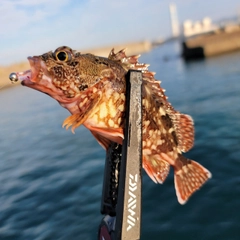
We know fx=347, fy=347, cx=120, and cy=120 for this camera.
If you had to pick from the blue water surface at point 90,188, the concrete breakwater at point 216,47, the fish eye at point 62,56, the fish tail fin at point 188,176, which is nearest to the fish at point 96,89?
the fish eye at point 62,56

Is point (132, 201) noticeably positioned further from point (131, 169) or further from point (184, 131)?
point (184, 131)

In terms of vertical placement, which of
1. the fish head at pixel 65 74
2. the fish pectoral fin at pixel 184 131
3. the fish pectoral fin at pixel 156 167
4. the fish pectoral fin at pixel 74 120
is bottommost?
the fish pectoral fin at pixel 156 167

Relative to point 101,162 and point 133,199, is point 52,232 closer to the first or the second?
point 101,162

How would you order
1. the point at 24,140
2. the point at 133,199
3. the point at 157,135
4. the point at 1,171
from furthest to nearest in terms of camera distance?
the point at 24,140
the point at 1,171
the point at 157,135
the point at 133,199

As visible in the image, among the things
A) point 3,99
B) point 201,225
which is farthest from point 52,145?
point 3,99

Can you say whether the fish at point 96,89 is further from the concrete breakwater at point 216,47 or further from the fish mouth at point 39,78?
the concrete breakwater at point 216,47

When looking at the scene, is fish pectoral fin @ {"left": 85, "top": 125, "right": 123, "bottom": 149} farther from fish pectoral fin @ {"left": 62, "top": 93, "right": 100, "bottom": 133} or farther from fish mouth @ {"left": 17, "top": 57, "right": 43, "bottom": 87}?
fish mouth @ {"left": 17, "top": 57, "right": 43, "bottom": 87}
